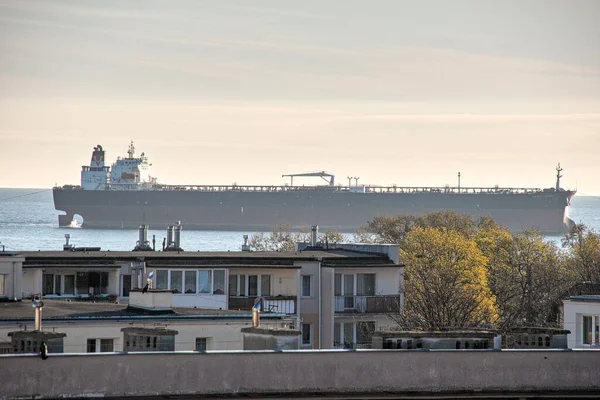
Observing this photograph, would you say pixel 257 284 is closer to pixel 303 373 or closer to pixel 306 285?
pixel 306 285

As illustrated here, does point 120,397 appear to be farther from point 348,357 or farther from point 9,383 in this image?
point 348,357

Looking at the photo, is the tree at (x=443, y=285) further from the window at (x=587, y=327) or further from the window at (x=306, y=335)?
the window at (x=587, y=327)

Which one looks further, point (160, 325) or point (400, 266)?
point (400, 266)

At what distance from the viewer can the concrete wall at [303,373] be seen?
13.9 meters

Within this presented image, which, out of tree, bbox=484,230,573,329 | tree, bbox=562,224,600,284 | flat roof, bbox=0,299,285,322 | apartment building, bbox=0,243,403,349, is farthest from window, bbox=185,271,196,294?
tree, bbox=562,224,600,284

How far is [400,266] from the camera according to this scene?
31.5m

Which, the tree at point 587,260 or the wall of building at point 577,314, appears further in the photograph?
the tree at point 587,260

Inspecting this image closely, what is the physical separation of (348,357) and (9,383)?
11.4ft

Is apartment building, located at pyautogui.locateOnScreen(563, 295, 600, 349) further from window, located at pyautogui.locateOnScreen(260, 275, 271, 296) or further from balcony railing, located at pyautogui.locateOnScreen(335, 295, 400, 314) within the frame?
A: window, located at pyautogui.locateOnScreen(260, 275, 271, 296)

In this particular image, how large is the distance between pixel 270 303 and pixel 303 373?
1418 centimetres

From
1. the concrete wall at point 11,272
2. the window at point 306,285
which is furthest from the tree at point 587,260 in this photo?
the concrete wall at point 11,272

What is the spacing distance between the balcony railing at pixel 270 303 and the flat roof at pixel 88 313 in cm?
626

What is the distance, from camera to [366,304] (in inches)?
1217

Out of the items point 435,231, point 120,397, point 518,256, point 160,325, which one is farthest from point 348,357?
point 518,256
